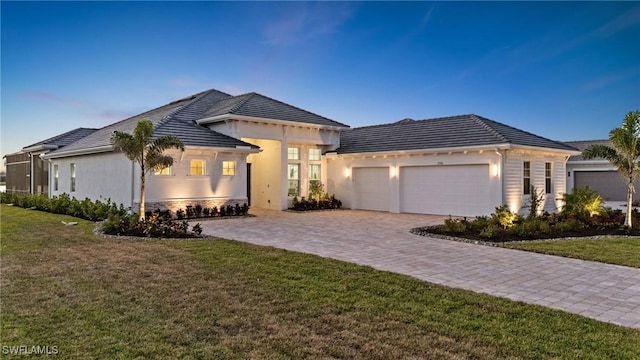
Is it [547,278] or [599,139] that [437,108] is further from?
[547,278]

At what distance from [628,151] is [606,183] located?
18.9m

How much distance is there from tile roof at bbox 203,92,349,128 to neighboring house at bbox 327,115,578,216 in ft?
7.32

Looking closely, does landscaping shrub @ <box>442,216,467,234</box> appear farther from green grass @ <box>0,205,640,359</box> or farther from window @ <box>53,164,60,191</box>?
window @ <box>53,164,60,191</box>

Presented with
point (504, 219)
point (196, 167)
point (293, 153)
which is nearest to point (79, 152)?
point (196, 167)

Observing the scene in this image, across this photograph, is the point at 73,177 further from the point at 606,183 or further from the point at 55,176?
the point at 606,183

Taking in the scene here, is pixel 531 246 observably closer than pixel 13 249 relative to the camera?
No

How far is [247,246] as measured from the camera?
907 centimetres

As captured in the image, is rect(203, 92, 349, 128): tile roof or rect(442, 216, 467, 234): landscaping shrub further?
rect(203, 92, 349, 128): tile roof

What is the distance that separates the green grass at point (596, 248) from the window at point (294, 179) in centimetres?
1190

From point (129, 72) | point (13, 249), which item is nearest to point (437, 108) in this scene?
point (129, 72)

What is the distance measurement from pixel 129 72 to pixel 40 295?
46.7 feet

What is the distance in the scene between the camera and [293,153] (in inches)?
794

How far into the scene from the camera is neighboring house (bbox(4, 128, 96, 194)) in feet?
77.2

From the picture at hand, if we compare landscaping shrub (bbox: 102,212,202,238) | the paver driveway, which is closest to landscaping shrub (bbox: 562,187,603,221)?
the paver driveway
